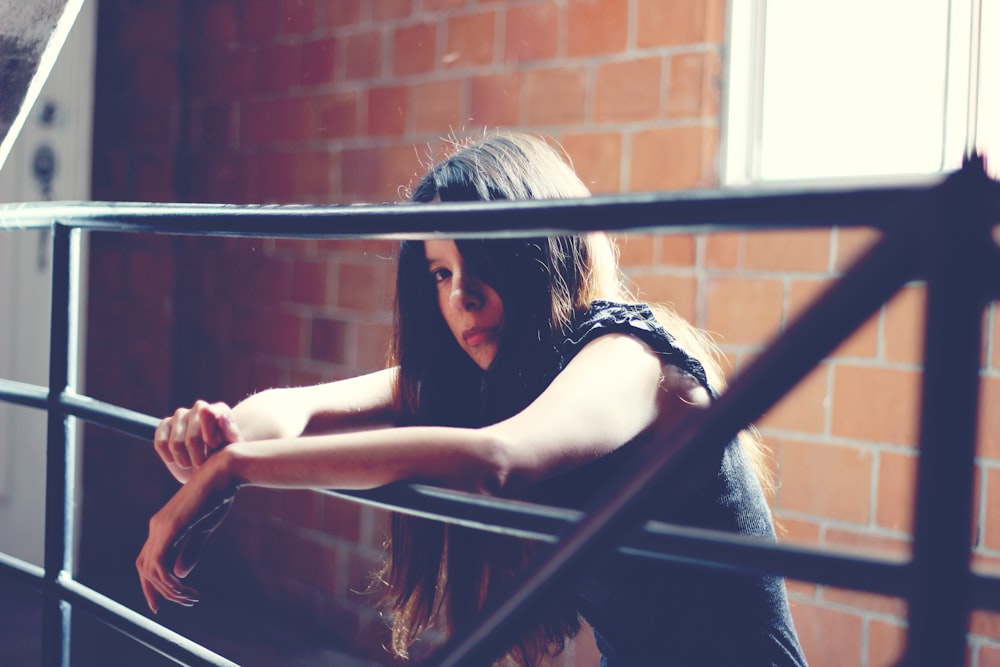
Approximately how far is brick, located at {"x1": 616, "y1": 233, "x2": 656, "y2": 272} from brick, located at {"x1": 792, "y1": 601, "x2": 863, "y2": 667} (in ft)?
2.57

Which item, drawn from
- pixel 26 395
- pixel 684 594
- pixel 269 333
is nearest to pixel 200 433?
pixel 26 395

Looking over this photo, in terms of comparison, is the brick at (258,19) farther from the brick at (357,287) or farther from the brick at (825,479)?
the brick at (825,479)

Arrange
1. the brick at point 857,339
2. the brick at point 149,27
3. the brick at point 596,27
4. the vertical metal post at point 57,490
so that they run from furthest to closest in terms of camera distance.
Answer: the brick at point 149,27 < the brick at point 596,27 < the brick at point 857,339 < the vertical metal post at point 57,490

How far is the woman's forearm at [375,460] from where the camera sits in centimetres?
79

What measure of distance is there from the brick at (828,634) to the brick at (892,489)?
0.21 m

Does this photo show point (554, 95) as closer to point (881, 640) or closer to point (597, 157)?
point (597, 157)

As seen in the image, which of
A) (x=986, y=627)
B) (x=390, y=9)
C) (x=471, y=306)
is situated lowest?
(x=986, y=627)

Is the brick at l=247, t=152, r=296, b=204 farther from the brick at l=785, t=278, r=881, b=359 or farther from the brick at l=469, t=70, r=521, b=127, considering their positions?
the brick at l=785, t=278, r=881, b=359

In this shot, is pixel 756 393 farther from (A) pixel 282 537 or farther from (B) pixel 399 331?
(A) pixel 282 537

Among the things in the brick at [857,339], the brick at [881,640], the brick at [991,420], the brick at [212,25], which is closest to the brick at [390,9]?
the brick at [212,25]

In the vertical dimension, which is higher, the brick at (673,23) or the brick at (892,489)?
the brick at (673,23)

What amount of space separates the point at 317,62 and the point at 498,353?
1.93 meters

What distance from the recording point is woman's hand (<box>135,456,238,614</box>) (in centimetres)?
85

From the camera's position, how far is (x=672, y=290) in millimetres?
2125
